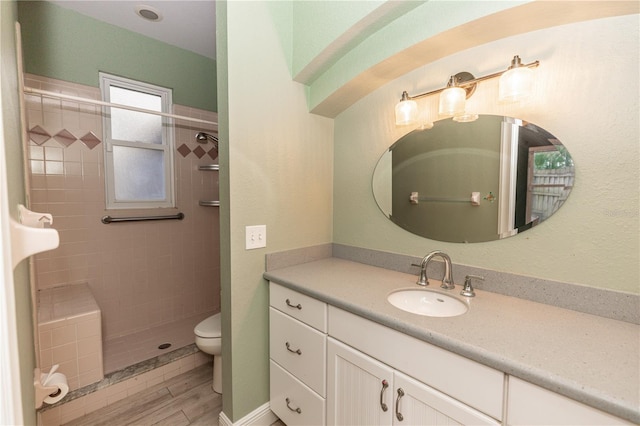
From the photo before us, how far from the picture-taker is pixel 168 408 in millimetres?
1703

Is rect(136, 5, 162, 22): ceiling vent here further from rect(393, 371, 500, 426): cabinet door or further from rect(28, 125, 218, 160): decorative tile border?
rect(393, 371, 500, 426): cabinet door

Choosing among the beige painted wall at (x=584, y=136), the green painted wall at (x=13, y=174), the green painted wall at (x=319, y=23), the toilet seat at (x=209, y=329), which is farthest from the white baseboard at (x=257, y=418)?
the green painted wall at (x=319, y=23)

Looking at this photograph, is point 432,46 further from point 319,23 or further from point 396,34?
point 319,23

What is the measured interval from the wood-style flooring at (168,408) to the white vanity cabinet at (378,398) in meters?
0.70

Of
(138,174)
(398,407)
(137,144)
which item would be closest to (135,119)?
(137,144)

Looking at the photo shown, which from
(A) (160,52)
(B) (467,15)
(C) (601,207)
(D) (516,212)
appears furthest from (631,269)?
(A) (160,52)

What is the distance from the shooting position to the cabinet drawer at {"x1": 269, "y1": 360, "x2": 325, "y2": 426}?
1.30 metres

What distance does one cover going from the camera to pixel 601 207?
102cm

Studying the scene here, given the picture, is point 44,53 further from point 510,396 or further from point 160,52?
point 510,396

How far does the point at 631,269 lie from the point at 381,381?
1.00 meters

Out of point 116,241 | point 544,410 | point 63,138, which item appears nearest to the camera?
point 544,410

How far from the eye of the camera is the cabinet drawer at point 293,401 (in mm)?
1299

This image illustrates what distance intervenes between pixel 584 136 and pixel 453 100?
1.69ft

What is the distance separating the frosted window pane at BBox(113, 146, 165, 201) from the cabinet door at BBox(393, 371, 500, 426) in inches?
99.8
